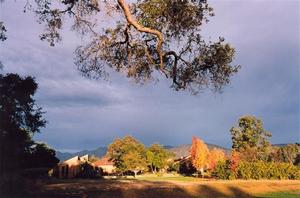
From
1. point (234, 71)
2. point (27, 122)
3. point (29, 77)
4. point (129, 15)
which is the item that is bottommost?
point (234, 71)

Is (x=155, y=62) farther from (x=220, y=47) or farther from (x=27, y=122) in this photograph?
(x=27, y=122)

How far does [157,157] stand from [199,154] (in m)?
14.1

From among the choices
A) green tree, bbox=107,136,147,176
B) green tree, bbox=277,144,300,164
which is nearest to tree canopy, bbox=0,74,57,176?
green tree, bbox=107,136,147,176

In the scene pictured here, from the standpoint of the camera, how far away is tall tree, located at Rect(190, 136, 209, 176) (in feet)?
308

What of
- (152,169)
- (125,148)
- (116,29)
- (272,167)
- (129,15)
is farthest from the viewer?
(152,169)

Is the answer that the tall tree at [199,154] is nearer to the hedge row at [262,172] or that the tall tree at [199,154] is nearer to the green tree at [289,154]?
the hedge row at [262,172]

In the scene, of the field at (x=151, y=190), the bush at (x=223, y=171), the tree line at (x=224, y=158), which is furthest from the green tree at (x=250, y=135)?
the field at (x=151, y=190)

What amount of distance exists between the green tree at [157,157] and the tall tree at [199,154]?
10.4 m

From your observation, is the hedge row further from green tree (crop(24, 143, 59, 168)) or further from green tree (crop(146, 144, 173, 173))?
green tree (crop(146, 144, 173, 173))

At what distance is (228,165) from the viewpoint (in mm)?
75125

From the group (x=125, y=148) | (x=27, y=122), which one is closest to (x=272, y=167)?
(x=125, y=148)

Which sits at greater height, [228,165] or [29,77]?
[29,77]

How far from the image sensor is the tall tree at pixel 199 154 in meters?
93.9

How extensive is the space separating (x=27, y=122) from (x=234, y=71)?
31.7 m
